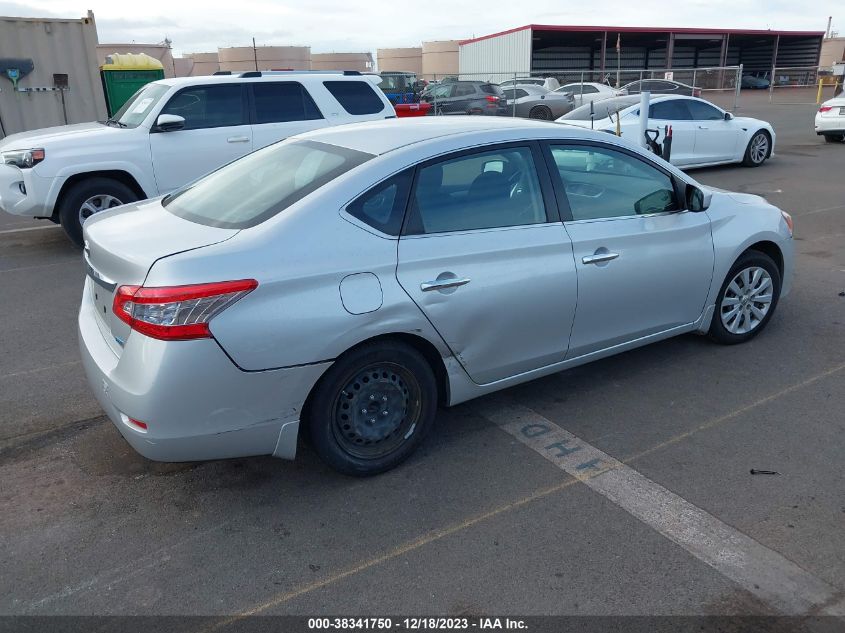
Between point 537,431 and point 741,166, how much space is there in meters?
13.0

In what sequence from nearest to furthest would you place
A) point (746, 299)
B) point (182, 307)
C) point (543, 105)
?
point (182, 307), point (746, 299), point (543, 105)

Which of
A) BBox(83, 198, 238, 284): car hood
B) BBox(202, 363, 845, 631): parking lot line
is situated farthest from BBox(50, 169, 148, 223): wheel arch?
BBox(202, 363, 845, 631): parking lot line

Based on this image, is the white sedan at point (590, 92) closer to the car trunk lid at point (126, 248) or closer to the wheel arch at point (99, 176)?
the wheel arch at point (99, 176)

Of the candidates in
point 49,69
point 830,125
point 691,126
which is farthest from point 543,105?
point 49,69

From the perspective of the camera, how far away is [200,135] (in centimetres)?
854

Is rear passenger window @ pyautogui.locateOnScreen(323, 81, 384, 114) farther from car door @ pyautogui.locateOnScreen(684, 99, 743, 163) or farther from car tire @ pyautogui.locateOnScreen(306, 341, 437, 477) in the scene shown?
car door @ pyautogui.locateOnScreen(684, 99, 743, 163)

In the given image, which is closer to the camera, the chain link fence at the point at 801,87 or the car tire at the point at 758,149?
the car tire at the point at 758,149

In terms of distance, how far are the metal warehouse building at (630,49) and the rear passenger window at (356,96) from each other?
107 feet

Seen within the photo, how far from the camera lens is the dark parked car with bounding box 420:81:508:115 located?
22.5 m

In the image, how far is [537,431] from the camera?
159 inches

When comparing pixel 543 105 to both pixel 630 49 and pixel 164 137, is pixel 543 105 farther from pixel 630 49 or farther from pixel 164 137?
pixel 630 49

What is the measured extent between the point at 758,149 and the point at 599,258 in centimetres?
1255

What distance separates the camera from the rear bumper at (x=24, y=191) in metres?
7.66

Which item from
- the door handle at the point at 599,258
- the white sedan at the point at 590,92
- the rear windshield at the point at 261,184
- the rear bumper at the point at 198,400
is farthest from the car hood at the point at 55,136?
the white sedan at the point at 590,92
